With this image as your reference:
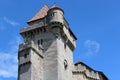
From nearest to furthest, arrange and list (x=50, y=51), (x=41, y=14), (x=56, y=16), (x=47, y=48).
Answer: (x=50, y=51)
(x=47, y=48)
(x=56, y=16)
(x=41, y=14)

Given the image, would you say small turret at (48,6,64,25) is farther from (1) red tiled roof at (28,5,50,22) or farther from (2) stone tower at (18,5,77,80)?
(1) red tiled roof at (28,5,50,22)

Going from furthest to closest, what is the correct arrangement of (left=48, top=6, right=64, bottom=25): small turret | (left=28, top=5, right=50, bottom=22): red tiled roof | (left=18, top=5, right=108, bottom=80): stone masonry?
1. (left=28, top=5, right=50, bottom=22): red tiled roof
2. (left=48, top=6, right=64, bottom=25): small turret
3. (left=18, top=5, right=108, bottom=80): stone masonry

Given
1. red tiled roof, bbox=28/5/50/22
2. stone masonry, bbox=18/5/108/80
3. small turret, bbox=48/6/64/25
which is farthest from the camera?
red tiled roof, bbox=28/5/50/22

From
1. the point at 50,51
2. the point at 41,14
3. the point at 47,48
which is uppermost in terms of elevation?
the point at 41,14

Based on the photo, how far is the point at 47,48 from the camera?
53.0m

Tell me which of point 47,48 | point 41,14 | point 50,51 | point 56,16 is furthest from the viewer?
point 41,14

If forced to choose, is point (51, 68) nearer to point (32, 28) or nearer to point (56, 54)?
point (56, 54)

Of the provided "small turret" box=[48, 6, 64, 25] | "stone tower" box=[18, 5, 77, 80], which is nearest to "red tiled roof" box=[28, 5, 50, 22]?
"stone tower" box=[18, 5, 77, 80]

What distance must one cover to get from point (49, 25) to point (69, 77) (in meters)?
8.65

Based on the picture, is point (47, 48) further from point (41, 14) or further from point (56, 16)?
point (41, 14)

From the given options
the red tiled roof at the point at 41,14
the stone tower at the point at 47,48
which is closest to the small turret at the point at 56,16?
the stone tower at the point at 47,48

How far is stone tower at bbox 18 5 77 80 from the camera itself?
50031 millimetres

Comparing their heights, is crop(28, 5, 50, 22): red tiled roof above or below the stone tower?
above

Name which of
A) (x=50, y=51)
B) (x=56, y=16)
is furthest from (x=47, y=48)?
(x=56, y=16)
